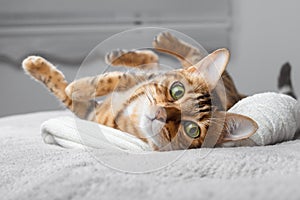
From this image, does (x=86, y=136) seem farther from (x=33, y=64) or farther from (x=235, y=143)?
(x=33, y=64)

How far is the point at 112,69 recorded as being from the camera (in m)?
1.18

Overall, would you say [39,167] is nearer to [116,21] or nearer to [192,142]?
[192,142]

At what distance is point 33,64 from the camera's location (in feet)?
4.23

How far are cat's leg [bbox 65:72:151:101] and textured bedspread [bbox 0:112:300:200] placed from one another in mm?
226

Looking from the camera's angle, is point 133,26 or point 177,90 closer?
point 177,90

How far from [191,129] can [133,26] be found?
1.79 m

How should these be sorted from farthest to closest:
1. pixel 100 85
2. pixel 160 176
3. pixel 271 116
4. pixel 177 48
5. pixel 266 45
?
pixel 266 45, pixel 177 48, pixel 100 85, pixel 271 116, pixel 160 176

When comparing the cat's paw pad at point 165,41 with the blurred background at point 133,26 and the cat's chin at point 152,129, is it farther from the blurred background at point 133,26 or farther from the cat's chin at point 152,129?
the blurred background at point 133,26

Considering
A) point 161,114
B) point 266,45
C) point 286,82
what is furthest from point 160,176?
point 266,45

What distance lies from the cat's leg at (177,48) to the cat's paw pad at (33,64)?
0.31 meters

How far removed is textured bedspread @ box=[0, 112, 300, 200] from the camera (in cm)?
59

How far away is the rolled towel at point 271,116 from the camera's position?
1.00 m

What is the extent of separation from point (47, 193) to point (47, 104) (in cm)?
217

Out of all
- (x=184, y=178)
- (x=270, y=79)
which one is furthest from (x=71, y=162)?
(x=270, y=79)
